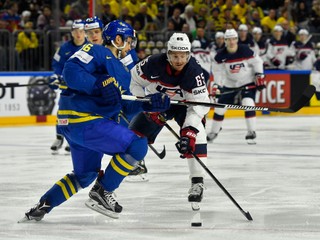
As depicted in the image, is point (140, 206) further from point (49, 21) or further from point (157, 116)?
point (49, 21)

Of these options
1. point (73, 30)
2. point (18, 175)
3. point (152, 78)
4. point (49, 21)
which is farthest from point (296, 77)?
point (152, 78)

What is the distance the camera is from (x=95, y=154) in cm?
581

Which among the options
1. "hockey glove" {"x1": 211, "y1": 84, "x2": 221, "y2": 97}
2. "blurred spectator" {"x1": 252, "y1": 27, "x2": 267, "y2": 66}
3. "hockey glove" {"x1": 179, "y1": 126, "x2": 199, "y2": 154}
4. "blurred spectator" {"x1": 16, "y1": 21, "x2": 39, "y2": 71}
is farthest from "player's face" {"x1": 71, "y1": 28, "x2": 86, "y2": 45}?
"blurred spectator" {"x1": 252, "y1": 27, "x2": 267, "y2": 66}

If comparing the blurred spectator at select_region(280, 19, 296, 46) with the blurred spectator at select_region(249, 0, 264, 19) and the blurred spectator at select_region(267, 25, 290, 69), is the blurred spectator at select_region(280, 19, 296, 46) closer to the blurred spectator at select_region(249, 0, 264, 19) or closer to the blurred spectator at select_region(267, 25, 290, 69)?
the blurred spectator at select_region(267, 25, 290, 69)

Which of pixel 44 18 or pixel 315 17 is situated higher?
pixel 44 18

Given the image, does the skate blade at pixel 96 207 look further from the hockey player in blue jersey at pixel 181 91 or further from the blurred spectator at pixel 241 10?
the blurred spectator at pixel 241 10

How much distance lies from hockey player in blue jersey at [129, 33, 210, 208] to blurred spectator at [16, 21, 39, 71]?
8.33m

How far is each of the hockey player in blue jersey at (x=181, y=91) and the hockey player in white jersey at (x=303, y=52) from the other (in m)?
11.4

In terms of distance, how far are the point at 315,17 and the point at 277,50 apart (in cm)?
191

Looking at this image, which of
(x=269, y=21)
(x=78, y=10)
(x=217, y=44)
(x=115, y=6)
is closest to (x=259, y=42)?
(x=217, y=44)

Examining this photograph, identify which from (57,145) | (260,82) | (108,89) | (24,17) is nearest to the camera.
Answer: (108,89)

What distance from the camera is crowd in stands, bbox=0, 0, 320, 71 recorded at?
16.1m

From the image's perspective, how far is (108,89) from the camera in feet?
18.0

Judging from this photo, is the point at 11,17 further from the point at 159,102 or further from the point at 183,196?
the point at 159,102
